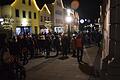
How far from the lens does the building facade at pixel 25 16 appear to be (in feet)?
130

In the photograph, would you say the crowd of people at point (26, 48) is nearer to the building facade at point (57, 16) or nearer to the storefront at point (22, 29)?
the storefront at point (22, 29)

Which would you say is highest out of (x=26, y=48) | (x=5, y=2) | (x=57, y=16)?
(x=5, y=2)

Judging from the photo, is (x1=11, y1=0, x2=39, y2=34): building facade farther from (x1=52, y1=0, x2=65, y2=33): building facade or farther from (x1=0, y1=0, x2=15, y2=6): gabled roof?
(x1=52, y1=0, x2=65, y2=33): building facade

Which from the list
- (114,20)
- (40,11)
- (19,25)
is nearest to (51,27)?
(40,11)

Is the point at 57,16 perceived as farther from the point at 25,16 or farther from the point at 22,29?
the point at 22,29

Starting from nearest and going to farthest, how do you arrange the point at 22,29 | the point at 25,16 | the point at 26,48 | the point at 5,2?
the point at 26,48
the point at 5,2
the point at 22,29
the point at 25,16

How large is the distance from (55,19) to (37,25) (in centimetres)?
1166

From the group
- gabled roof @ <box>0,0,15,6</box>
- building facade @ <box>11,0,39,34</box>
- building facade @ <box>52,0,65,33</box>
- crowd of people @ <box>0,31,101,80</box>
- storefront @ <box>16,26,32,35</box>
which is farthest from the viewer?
building facade @ <box>52,0,65,33</box>

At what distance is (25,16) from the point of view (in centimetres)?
4362

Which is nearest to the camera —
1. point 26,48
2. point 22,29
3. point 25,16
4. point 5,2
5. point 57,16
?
point 26,48

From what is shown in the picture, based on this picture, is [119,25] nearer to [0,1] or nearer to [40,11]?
[0,1]

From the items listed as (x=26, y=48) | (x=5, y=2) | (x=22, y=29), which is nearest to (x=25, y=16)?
(x=22, y=29)

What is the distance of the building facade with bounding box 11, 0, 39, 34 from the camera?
39531mm

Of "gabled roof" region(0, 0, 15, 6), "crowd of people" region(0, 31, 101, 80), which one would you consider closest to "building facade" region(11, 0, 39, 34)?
"gabled roof" region(0, 0, 15, 6)
